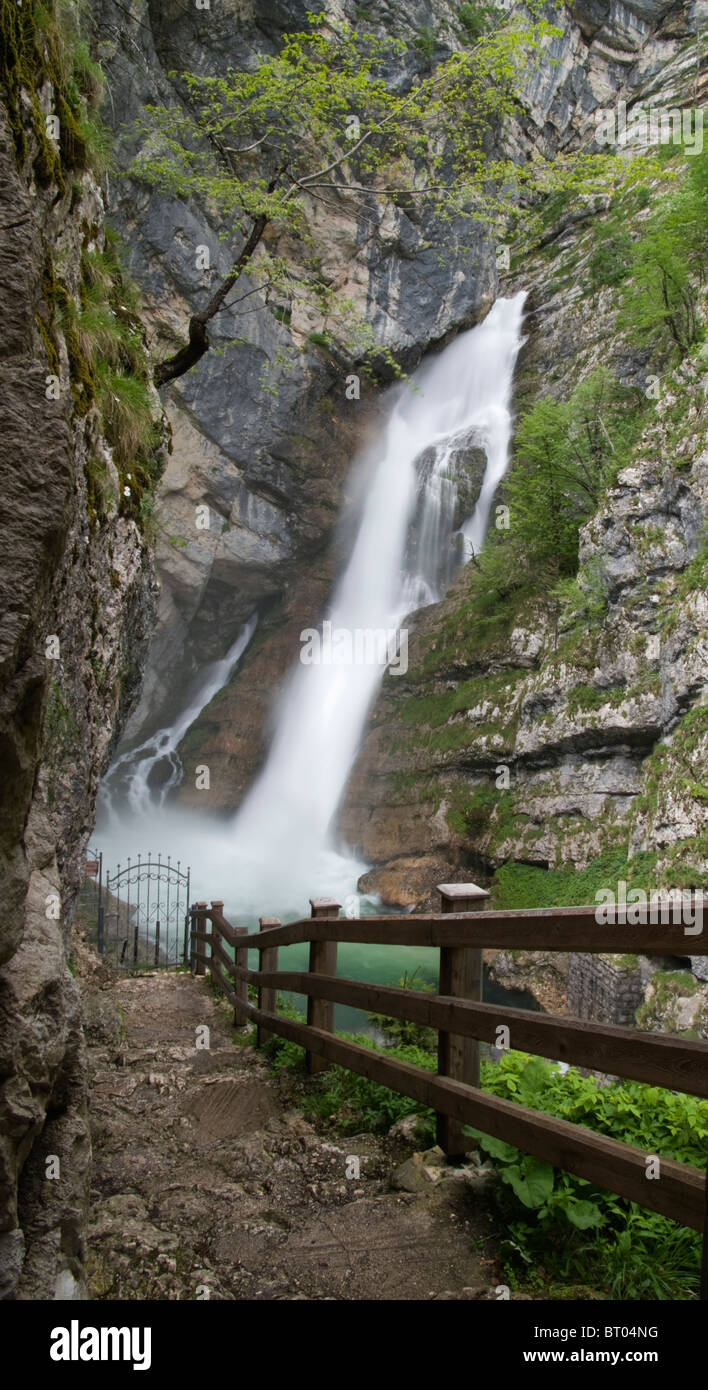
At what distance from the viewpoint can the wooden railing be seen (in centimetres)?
191

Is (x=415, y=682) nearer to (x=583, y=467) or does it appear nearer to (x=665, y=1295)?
(x=583, y=467)

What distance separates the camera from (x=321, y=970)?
14.1 feet

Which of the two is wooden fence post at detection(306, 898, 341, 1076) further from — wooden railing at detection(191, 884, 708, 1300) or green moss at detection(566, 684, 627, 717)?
green moss at detection(566, 684, 627, 717)

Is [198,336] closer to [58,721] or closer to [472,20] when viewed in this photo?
[58,721]

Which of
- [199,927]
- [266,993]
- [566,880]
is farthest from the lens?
[566,880]

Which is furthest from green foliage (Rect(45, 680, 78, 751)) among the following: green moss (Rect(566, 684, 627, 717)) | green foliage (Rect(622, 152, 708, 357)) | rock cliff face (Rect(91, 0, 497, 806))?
rock cliff face (Rect(91, 0, 497, 806))

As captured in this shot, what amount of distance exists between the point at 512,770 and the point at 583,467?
747 centimetres

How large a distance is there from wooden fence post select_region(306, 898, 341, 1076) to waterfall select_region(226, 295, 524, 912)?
17249mm

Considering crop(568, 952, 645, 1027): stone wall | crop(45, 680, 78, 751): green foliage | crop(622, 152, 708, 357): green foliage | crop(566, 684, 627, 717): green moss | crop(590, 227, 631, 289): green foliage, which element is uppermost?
crop(590, 227, 631, 289): green foliage

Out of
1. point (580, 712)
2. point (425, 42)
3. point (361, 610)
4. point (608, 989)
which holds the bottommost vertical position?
point (608, 989)

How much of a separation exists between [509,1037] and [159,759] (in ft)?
83.5

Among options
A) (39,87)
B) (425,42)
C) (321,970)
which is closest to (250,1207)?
(321,970)

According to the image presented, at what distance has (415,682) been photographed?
A: 74.5ft

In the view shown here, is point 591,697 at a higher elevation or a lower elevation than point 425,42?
lower
